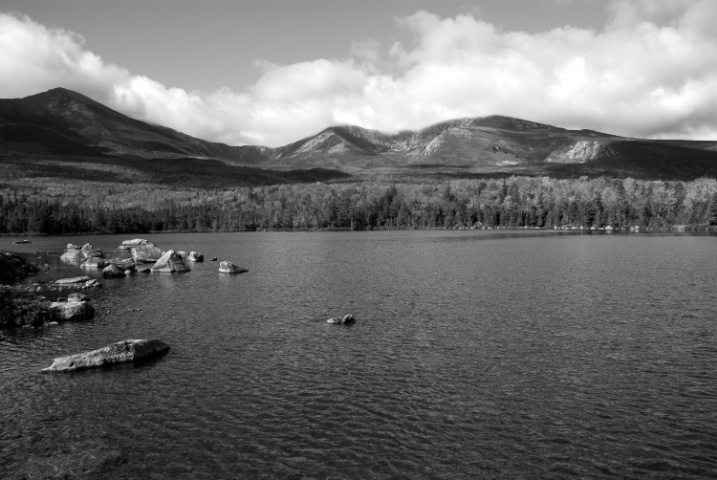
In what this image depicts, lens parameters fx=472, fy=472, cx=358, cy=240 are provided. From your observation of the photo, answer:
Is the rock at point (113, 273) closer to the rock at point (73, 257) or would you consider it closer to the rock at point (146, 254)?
the rock at point (146, 254)

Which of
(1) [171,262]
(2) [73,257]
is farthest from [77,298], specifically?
(2) [73,257]

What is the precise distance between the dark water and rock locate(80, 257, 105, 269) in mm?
52154

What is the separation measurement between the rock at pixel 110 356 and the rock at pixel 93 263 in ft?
242

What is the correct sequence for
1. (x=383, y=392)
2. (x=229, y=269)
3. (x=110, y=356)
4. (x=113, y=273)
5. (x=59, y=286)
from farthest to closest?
(x=229, y=269), (x=113, y=273), (x=59, y=286), (x=110, y=356), (x=383, y=392)

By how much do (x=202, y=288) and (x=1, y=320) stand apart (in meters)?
25.4

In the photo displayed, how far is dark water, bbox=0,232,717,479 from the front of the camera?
20766mm

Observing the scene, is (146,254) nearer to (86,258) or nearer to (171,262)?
(86,258)

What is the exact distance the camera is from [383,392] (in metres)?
28.2

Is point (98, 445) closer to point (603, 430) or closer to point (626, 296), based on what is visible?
point (603, 430)

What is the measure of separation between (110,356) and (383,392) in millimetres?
20198

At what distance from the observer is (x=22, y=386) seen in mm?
29734

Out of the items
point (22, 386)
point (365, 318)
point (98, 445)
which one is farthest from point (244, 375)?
point (365, 318)

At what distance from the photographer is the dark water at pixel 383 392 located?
818 inches

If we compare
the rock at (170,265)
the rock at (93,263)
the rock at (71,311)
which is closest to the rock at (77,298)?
the rock at (71,311)
